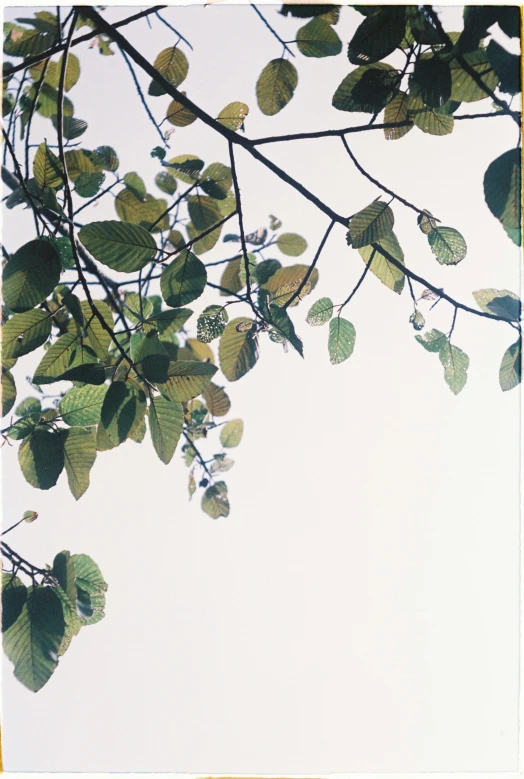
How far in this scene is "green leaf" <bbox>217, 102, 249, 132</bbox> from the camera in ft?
2.08

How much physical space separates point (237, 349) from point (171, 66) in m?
0.32

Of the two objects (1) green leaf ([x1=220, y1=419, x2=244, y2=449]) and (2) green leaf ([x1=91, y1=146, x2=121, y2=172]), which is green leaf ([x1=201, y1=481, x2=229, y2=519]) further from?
(2) green leaf ([x1=91, y1=146, x2=121, y2=172])

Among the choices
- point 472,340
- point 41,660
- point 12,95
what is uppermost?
point 472,340

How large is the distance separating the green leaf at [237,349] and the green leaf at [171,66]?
0.28m

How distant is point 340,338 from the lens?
2.06 feet

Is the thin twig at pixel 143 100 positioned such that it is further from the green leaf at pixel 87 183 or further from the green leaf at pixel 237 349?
the green leaf at pixel 237 349

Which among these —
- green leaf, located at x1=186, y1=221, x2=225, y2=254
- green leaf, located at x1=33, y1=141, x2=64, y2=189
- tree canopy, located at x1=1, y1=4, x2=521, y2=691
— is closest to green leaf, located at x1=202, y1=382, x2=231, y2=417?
tree canopy, located at x1=1, y1=4, x2=521, y2=691

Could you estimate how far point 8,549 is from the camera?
583mm

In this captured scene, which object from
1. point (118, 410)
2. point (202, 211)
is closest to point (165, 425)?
point (118, 410)

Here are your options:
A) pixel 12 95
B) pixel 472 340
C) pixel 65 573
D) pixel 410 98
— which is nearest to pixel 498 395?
pixel 472 340

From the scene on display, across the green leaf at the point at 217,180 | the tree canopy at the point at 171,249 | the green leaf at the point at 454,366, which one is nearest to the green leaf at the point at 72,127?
the tree canopy at the point at 171,249

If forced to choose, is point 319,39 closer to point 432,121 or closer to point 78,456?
point 432,121

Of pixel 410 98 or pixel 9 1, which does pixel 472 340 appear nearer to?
pixel 410 98

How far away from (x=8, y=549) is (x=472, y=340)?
0.52 m
